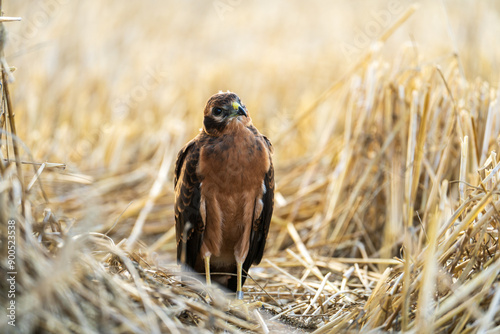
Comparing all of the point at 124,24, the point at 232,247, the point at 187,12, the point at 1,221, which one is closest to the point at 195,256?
the point at 232,247

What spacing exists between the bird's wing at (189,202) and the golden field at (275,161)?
270mm

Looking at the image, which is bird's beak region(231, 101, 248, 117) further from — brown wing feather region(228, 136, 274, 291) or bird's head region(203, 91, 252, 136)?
brown wing feather region(228, 136, 274, 291)

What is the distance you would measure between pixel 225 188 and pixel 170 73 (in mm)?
5000

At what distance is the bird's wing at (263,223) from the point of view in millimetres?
3023

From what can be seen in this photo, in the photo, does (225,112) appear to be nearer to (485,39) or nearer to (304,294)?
(304,294)

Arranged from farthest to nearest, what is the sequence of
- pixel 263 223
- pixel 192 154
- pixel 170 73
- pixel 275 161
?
pixel 170 73 → pixel 275 161 → pixel 263 223 → pixel 192 154

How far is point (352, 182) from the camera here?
4.07m

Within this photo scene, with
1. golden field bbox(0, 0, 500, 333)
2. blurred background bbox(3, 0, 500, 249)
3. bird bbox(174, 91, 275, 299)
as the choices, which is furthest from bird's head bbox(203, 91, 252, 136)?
blurred background bbox(3, 0, 500, 249)

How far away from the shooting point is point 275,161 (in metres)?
5.75

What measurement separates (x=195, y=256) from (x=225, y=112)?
1.01 metres

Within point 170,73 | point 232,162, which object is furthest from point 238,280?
point 170,73

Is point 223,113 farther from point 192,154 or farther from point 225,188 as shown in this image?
point 225,188

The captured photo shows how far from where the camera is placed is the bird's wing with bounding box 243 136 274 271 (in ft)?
9.92

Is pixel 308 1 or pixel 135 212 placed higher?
pixel 308 1
